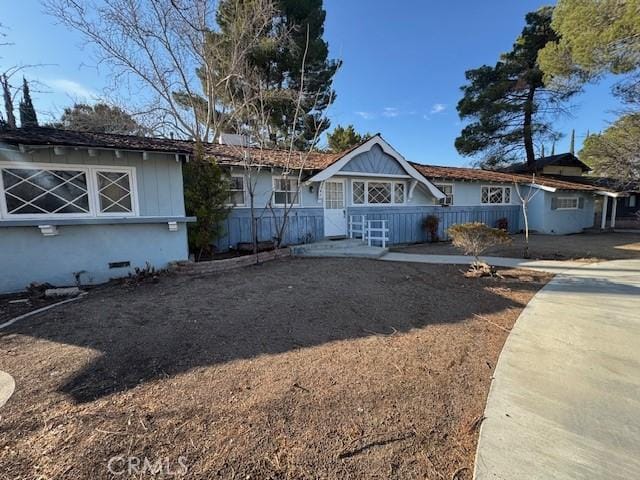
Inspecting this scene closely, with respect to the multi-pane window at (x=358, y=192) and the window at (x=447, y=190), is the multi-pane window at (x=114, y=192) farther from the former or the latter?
the window at (x=447, y=190)

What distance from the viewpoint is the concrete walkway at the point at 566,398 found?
187 cm

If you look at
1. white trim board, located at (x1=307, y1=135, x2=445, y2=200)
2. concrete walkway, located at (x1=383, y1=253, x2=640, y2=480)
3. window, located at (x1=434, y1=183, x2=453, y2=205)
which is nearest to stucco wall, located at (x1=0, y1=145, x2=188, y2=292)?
white trim board, located at (x1=307, y1=135, x2=445, y2=200)

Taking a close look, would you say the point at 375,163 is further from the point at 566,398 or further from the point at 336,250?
the point at 566,398

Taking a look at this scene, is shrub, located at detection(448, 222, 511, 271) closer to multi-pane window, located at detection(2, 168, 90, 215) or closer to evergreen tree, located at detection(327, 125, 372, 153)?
multi-pane window, located at detection(2, 168, 90, 215)

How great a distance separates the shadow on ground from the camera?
129 inches

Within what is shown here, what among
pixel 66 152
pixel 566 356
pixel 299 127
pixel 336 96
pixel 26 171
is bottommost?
pixel 566 356

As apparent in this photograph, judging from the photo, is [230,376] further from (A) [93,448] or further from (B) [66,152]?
(B) [66,152]

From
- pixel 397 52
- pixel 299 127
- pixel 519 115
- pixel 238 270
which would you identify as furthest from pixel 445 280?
pixel 519 115

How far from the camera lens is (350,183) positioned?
38.9ft

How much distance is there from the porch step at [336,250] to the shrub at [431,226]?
4121 mm

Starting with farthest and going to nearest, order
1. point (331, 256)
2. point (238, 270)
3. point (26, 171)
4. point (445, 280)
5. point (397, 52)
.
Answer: point (397, 52)
point (331, 256)
point (238, 270)
point (445, 280)
point (26, 171)

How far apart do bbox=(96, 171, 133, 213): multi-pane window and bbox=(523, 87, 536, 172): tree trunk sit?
1029 inches

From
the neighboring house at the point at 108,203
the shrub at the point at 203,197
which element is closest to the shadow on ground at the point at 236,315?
the neighboring house at the point at 108,203

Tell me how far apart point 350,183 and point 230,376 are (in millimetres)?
9855
